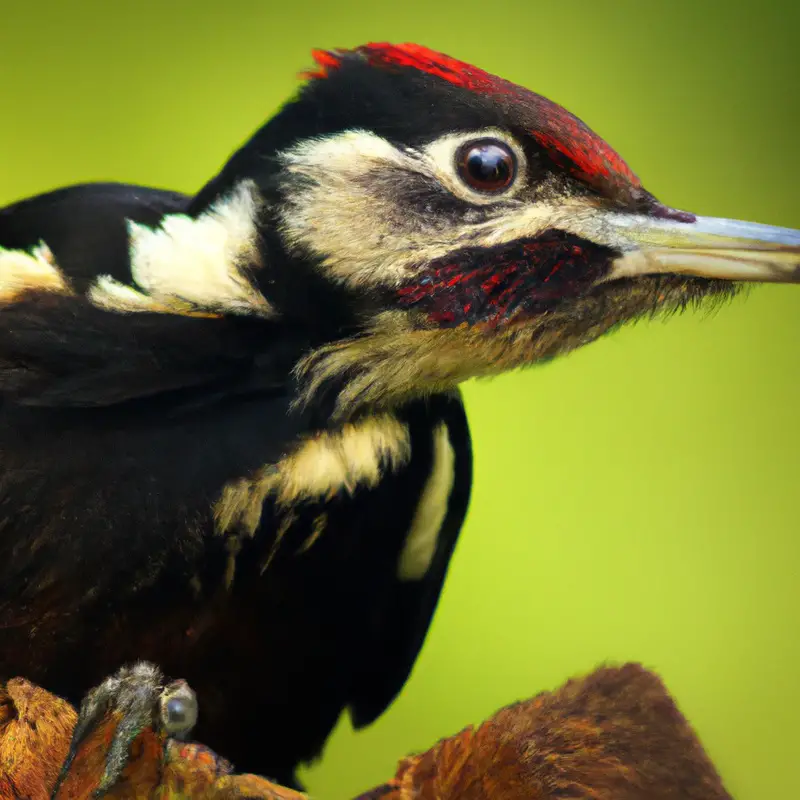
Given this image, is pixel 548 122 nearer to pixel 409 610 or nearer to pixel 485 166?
pixel 485 166

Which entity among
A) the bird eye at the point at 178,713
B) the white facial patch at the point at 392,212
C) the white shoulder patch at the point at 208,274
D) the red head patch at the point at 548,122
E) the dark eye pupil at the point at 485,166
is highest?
the red head patch at the point at 548,122

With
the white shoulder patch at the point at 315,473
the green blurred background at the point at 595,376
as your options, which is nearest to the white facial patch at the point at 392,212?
the white shoulder patch at the point at 315,473

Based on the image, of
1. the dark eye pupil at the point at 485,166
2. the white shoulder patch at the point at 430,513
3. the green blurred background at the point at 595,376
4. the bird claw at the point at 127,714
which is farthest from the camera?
the green blurred background at the point at 595,376

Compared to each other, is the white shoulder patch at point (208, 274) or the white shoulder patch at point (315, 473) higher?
the white shoulder patch at point (208, 274)

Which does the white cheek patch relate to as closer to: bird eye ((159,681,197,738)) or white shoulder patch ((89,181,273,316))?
white shoulder patch ((89,181,273,316))

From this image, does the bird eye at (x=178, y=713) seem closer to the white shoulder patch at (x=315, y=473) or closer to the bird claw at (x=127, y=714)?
the bird claw at (x=127, y=714)

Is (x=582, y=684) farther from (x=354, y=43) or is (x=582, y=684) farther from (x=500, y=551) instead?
(x=354, y=43)

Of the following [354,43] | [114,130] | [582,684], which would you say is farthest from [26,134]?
[582,684]
